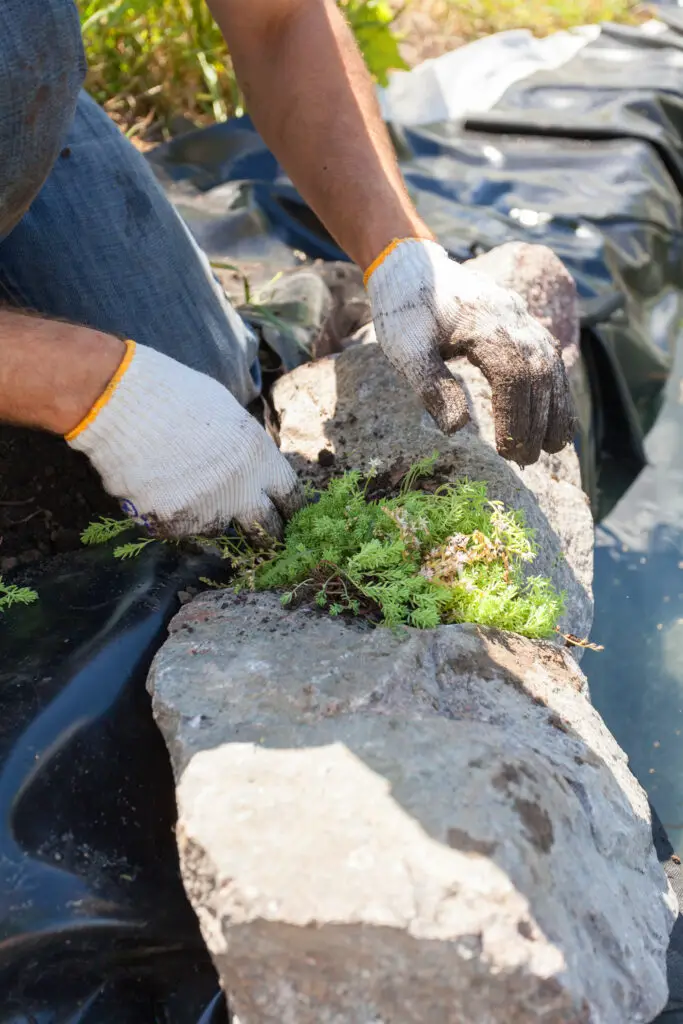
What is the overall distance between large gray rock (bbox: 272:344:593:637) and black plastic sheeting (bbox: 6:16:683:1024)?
1.62ft

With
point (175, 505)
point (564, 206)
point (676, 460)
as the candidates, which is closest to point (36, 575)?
point (175, 505)

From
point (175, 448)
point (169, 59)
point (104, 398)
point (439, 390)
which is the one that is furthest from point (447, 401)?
point (169, 59)

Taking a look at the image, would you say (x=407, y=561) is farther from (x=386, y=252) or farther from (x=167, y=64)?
(x=167, y=64)

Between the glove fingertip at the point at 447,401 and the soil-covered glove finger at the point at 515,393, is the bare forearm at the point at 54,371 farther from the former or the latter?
the soil-covered glove finger at the point at 515,393

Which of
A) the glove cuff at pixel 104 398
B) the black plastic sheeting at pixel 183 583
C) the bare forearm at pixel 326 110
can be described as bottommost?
the black plastic sheeting at pixel 183 583

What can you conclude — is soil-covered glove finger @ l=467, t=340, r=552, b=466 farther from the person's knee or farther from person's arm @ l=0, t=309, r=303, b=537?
the person's knee

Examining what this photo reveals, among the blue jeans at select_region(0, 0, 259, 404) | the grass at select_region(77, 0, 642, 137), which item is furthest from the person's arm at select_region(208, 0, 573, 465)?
the grass at select_region(77, 0, 642, 137)

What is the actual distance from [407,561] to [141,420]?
606mm

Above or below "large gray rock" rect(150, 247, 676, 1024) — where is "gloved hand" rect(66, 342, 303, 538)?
above

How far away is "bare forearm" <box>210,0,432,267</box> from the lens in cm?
223

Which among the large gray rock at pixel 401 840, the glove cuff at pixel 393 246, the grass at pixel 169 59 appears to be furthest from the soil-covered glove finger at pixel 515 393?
the grass at pixel 169 59

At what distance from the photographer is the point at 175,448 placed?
1.81 m

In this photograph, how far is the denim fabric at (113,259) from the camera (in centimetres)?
245

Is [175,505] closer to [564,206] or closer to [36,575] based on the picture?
[36,575]
